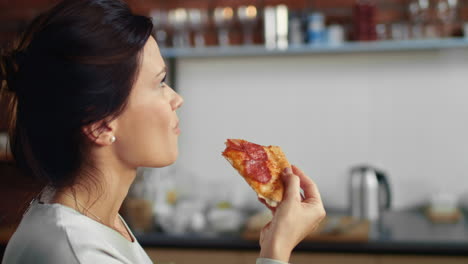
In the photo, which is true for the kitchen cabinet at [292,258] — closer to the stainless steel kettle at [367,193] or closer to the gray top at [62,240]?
the stainless steel kettle at [367,193]

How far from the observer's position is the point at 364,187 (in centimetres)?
Answer: 335

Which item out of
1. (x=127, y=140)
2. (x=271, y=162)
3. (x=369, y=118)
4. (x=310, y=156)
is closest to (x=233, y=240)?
(x=310, y=156)

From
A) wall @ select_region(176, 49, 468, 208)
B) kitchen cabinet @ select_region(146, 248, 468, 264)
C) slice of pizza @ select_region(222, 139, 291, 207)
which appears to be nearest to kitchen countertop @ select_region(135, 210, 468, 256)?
kitchen cabinet @ select_region(146, 248, 468, 264)

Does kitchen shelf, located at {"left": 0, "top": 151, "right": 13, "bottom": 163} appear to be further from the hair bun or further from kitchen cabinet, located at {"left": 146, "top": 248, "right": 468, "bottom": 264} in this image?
kitchen cabinet, located at {"left": 146, "top": 248, "right": 468, "bottom": 264}

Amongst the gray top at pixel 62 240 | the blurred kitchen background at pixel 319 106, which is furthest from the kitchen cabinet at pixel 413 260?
the gray top at pixel 62 240

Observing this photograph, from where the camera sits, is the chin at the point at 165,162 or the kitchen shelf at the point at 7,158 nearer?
the chin at the point at 165,162

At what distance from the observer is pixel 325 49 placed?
3.49 metres

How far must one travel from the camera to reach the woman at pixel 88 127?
1.08 meters

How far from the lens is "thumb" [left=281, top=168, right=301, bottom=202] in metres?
1.25

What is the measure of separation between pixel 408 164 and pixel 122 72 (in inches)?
114

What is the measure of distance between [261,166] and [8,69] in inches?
22.9

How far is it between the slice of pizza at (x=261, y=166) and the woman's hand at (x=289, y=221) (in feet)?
0.09

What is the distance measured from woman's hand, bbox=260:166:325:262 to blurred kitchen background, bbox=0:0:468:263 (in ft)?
6.36

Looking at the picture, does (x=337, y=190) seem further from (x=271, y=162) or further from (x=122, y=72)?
(x=122, y=72)
